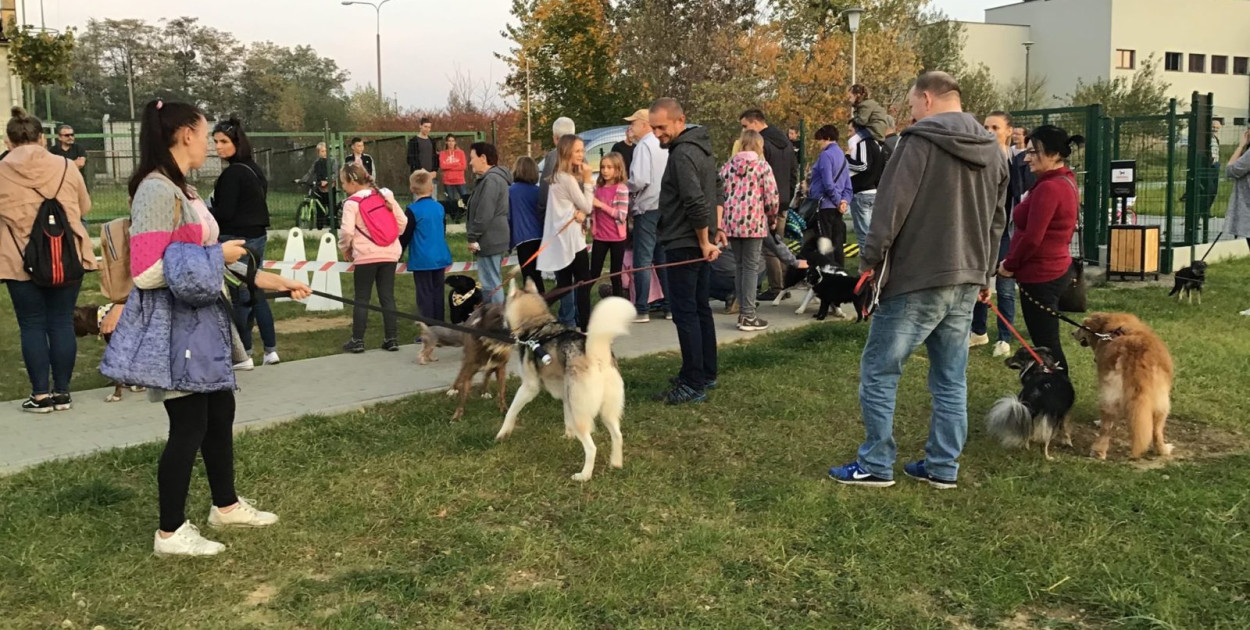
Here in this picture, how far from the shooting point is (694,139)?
621 centimetres

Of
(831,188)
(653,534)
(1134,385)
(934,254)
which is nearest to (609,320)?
(653,534)

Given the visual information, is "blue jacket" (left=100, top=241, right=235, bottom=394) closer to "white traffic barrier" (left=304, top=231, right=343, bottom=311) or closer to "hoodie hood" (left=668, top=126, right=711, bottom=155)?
"hoodie hood" (left=668, top=126, right=711, bottom=155)

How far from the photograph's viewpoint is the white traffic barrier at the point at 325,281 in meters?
10.4

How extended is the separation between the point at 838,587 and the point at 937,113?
7.62 ft

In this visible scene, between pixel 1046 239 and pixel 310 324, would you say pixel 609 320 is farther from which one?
pixel 310 324

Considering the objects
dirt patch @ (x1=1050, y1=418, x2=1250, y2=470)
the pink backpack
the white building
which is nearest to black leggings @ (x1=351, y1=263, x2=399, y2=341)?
the pink backpack

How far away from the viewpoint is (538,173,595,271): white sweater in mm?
7766

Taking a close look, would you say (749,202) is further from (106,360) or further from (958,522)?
(106,360)

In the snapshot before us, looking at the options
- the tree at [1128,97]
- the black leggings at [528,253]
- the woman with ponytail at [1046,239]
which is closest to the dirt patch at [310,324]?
the black leggings at [528,253]

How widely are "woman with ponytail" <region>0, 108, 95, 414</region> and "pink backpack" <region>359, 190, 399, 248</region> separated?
6.88 feet

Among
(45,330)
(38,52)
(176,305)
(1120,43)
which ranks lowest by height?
(45,330)

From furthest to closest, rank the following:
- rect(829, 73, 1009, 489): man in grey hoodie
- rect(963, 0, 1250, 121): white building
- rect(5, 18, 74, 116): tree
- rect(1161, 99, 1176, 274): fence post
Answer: rect(963, 0, 1250, 121): white building, rect(5, 18, 74, 116): tree, rect(1161, 99, 1176, 274): fence post, rect(829, 73, 1009, 489): man in grey hoodie

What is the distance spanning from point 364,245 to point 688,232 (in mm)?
3091

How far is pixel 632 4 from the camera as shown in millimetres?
27109
